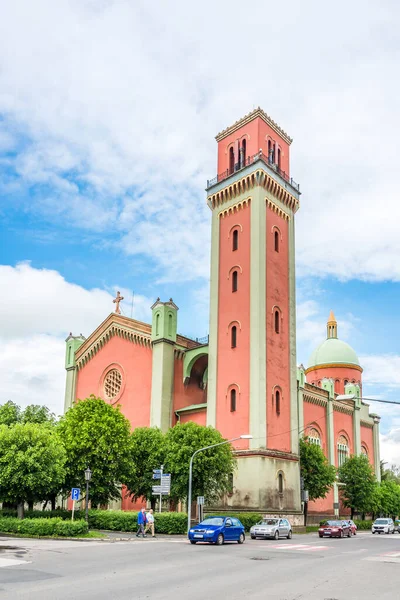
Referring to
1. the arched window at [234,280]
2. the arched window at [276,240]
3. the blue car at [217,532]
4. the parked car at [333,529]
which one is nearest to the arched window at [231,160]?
the arched window at [276,240]

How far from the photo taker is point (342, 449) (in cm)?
6669

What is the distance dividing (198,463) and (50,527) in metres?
11.5

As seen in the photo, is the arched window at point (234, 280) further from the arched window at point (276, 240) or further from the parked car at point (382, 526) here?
the parked car at point (382, 526)

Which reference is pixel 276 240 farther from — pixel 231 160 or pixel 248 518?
pixel 248 518

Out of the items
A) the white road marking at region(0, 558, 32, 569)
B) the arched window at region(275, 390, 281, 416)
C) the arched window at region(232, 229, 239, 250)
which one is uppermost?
the arched window at region(232, 229, 239, 250)

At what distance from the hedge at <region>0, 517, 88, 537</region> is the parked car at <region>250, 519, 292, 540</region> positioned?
9.79m

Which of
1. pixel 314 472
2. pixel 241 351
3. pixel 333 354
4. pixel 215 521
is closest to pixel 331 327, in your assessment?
pixel 333 354

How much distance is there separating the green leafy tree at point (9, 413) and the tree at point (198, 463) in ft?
54.6

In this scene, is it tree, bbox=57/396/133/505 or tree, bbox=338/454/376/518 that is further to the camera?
tree, bbox=338/454/376/518

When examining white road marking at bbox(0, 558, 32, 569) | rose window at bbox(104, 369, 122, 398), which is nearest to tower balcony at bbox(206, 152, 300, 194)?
rose window at bbox(104, 369, 122, 398)

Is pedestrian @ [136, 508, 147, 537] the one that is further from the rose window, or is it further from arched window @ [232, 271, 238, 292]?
the rose window

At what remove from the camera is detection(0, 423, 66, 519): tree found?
3328cm

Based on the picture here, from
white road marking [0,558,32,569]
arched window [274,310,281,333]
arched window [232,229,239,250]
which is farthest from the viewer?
arched window [232,229,239,250]

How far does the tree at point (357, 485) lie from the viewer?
60.0 metres
